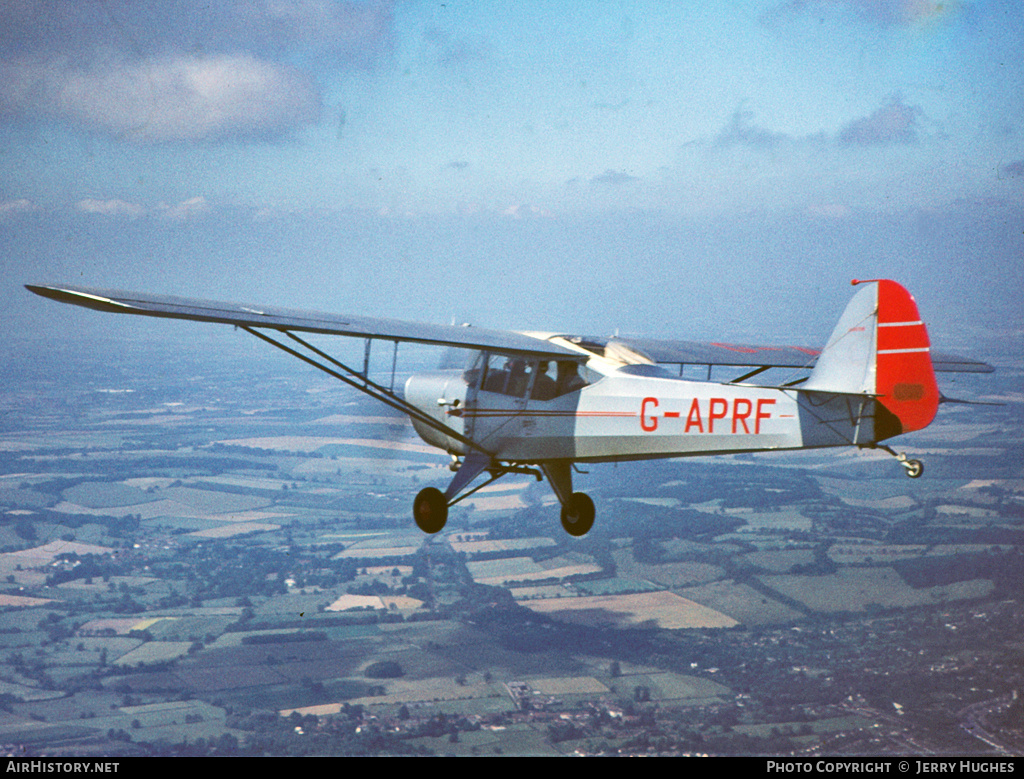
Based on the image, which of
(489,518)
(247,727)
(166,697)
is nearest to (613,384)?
(247,727)

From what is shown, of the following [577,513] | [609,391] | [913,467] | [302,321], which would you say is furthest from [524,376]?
[913,467]

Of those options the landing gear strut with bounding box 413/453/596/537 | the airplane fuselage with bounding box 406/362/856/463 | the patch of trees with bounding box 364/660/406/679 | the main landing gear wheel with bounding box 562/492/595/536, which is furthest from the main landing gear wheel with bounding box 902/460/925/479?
the patch of trees with bounding box 364/660/406/679

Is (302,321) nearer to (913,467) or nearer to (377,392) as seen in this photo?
(377,392)

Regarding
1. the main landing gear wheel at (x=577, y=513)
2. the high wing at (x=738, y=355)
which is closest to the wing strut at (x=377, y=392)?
the main landing gear wheel at (x=577, y=513)

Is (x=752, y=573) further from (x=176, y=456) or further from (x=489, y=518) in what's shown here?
(x=176, y=456)

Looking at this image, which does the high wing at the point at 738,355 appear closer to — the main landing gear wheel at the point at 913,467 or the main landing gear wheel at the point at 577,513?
the main landing gear wheel at the point at 577,513

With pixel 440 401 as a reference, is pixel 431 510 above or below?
below

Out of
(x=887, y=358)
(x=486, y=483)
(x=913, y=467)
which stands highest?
(x=887, y=358)
